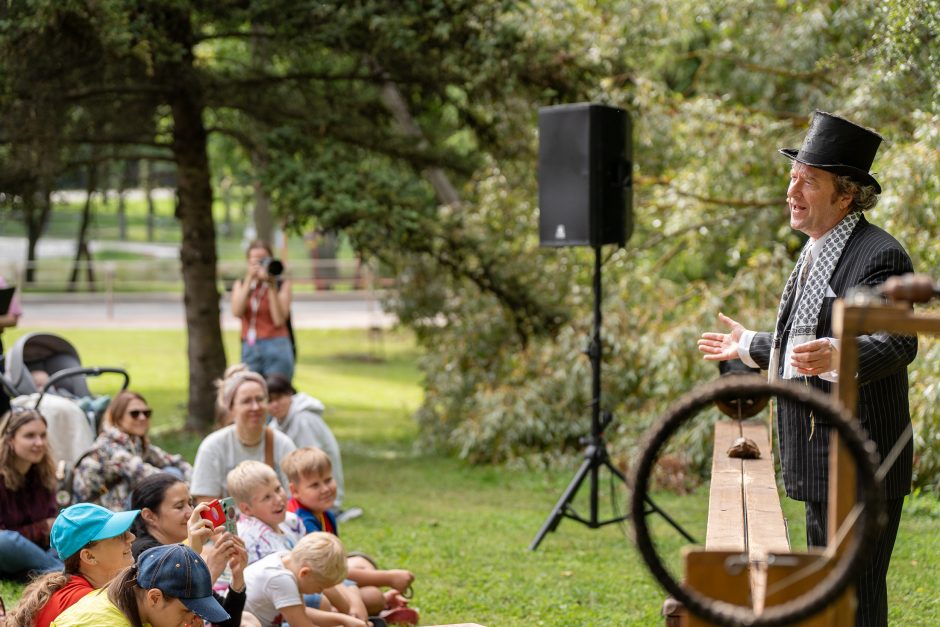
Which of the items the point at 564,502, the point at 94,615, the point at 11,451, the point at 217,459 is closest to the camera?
the point at 94,615

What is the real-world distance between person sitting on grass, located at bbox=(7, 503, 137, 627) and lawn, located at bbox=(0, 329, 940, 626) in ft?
5.30

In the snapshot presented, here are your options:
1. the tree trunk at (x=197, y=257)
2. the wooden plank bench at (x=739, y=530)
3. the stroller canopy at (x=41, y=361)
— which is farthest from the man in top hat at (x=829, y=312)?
the tree trunk at (x=197, y=257)

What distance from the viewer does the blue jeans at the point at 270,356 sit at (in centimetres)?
860

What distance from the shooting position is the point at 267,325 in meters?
8.62

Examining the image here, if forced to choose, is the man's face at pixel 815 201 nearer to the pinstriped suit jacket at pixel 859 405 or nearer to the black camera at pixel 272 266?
the pinstriped suit jacket at pixel 859 405

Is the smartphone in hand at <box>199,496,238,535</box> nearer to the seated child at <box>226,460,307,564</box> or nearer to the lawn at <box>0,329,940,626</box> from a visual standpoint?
the seated child at <box>226,460,307,564</box>

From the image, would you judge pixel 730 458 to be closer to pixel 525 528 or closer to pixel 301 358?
pixel 525 528

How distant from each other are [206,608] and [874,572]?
1857mm

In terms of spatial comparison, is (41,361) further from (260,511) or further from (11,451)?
(260,511)

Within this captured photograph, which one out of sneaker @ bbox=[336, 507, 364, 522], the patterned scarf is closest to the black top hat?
the patterned scarf

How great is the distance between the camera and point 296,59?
999cm

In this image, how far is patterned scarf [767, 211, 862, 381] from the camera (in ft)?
9.16

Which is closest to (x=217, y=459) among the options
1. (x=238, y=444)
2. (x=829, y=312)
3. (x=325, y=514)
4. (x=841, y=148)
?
(x=238, y=444)

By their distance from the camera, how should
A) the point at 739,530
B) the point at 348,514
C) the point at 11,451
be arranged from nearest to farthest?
the point at 739,530
the point at 11,451
the point at 348,514
